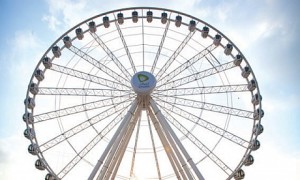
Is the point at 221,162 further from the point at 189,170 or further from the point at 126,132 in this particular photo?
the point at 126,132

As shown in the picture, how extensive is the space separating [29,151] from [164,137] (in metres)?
9.15

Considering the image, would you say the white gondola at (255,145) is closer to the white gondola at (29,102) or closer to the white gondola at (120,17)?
the white gondola at (120,17)

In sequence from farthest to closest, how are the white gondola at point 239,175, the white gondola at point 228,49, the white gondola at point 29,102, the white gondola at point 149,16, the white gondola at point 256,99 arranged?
the white gondola at point 149,16, the white gondola at point 228,49, the white gondola at point 256,99, the white gondola at point 29,102, the white gondola at point 239,175

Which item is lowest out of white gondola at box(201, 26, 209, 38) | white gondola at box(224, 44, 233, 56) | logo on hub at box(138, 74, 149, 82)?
logo on hub at box(138, 74, 149, 82)

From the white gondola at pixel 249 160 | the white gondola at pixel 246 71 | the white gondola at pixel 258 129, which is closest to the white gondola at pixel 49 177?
the white gondola at pixel 249 160

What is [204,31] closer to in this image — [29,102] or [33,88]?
[33,88]

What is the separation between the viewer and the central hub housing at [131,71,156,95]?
23234mm

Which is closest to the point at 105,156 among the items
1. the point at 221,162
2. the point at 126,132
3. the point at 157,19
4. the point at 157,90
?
the point at 126,132

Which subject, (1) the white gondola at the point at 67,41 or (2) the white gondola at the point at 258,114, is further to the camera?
(1) the white gondola at the point at 67,41

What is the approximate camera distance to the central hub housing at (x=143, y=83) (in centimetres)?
2323

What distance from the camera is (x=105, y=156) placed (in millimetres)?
21188

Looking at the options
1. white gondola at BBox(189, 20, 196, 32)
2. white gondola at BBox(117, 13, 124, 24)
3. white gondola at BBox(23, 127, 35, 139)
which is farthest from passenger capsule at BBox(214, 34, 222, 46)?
white gondola at BBox(23, 127, 35, 139)

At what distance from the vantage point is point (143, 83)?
23531 millimetres

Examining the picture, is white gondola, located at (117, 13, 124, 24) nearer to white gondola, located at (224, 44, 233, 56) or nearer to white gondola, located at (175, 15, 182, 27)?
white gondola, located at (175, 15, 182, 27)
